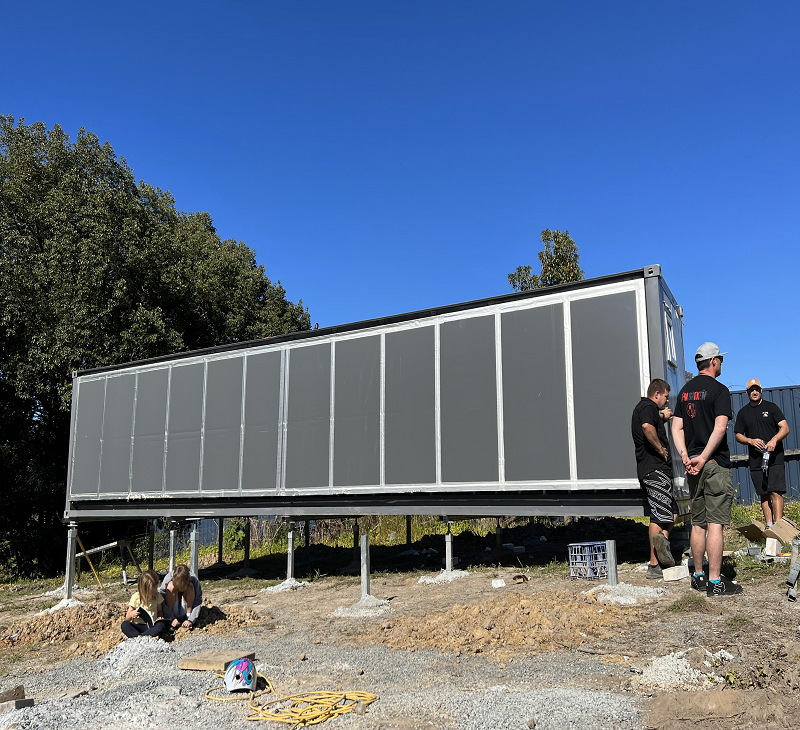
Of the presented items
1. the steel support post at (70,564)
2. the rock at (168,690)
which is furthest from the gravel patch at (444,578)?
the steel support post at (70,564)

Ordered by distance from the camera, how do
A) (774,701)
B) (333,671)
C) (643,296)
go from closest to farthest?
(774,701)
(333,671)
(643,296)

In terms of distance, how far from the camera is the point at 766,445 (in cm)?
740

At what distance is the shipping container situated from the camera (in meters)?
8.13

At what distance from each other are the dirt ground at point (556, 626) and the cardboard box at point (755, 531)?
523mm

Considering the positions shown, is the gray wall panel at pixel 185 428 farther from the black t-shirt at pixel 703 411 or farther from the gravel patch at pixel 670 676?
the gravel patch at pixel 670 676

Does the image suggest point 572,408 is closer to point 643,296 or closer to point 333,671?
point 643,296

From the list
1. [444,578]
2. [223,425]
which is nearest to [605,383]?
[444,578]

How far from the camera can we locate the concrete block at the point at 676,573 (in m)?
6.40

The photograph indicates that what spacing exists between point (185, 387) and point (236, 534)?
711 cm

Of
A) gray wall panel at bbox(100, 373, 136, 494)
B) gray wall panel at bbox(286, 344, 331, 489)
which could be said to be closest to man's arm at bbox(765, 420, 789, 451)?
gray wall panel at bbox(286, 344, 331, 489)

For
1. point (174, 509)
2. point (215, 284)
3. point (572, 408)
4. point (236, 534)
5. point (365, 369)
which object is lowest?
point (236, 534)

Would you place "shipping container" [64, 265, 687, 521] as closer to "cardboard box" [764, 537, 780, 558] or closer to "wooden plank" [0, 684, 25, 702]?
"cardboard box" [764, 537, 780, 558]

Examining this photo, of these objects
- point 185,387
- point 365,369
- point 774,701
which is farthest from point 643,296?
point 185,387

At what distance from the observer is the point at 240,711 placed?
4.22 meters
